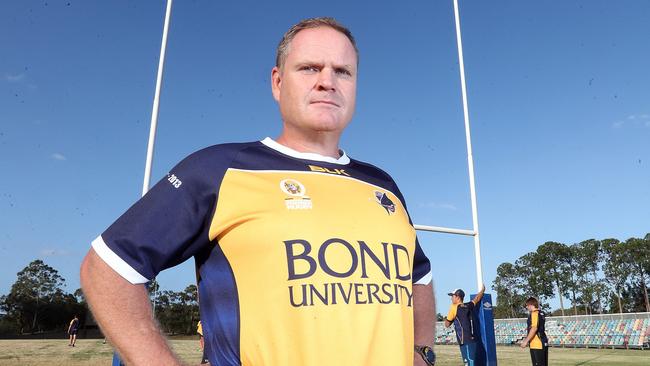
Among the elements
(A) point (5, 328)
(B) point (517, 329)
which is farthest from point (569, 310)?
(A) point (5, 328)

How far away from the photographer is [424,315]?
151 cm

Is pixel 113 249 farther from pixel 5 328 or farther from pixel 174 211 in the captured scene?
pixel 5 328

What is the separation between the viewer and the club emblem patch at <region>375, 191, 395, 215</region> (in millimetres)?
1372

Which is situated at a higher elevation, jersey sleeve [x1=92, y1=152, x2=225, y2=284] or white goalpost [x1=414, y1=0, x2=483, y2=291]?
white goalpost [x1=414, y1=0, x2=483, y2=291]

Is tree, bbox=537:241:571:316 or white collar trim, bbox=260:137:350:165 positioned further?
tree, bbox=537:241:571:316

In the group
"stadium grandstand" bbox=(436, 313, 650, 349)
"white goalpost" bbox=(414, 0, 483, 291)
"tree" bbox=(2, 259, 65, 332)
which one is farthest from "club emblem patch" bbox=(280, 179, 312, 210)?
"tree" bbox=(2, 259, 65, 332)

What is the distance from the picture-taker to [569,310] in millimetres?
64125

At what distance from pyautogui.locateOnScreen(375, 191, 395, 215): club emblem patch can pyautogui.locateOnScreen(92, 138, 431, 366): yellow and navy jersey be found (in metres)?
0.13

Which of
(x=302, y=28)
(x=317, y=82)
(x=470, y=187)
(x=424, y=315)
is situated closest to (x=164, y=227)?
(x=317, y=82)

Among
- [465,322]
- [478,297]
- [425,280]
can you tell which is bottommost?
[465,322]

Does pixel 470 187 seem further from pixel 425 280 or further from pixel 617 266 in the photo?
pixel 617 266

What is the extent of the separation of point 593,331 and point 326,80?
96.9 feet

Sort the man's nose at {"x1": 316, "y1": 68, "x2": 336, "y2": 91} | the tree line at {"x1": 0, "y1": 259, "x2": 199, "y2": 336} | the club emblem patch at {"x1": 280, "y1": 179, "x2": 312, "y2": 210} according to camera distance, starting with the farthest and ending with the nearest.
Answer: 1. the tree line at {"x1": 0, "y1": 259, "x2": 199, "y2": 336}
2. the man's nose at {"x1": 316, "y1": 68, "x2": 336, "y2": 91}
3. the club emblem patch at {"x1": 280, "y1": 179, "x2": 312, "y2": 210}

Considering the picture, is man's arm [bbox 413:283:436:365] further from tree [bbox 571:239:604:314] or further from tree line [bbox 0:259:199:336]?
tree [bbox 571:239:604:314]
